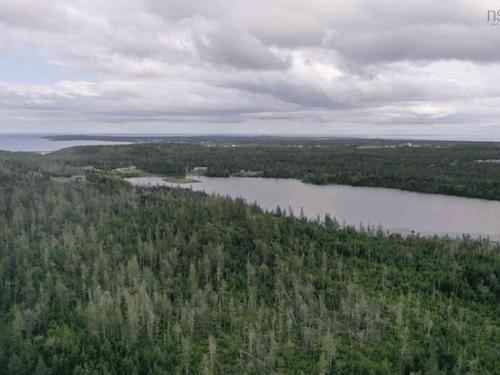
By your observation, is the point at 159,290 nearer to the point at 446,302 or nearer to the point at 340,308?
the point at 340,308

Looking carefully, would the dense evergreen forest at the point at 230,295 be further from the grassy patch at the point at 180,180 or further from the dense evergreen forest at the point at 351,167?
the grassy patch at the point at 180,180

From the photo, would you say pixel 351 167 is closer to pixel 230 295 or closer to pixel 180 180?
pixel 180 180

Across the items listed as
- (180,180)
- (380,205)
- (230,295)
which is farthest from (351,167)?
(230,295)

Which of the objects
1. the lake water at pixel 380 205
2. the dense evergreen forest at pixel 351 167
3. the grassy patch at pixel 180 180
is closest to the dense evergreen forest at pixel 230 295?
the lake water at pixel 380 205

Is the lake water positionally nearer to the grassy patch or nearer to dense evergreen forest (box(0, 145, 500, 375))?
the grassy patch

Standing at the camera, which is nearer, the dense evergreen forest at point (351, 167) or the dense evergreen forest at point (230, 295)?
the dense evergreen forest at point (230, 295)

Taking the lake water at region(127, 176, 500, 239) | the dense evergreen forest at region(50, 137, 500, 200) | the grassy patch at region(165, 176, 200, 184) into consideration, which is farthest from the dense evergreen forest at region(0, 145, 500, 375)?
the grassy patch at region(165, 176, 200, 184)
